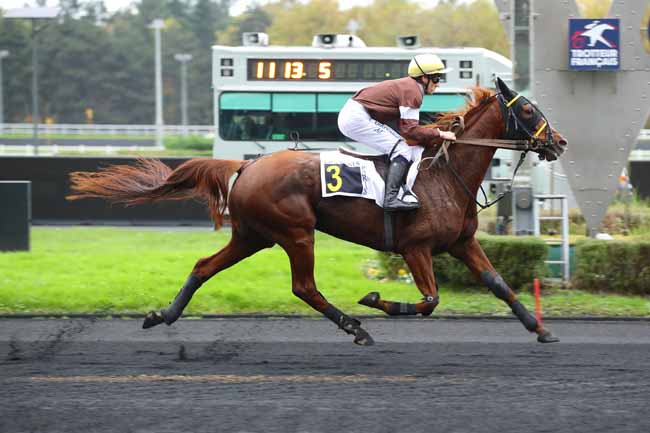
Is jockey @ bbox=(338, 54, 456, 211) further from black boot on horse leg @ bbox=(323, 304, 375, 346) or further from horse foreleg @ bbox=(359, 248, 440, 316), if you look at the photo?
black boot on horse leg @ bbox=(323, 304, 375, 346)

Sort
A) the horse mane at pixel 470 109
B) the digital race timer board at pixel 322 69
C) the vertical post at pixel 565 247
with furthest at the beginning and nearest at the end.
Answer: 1. the digital race timer board at pixel 322 69
2. the vertical post at pixel 565 247
3. the horse mane at pixel 470 109

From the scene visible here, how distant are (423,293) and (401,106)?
140 cm

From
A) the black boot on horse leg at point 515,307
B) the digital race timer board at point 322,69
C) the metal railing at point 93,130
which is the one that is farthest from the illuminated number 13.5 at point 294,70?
the metal railing at point 93,130

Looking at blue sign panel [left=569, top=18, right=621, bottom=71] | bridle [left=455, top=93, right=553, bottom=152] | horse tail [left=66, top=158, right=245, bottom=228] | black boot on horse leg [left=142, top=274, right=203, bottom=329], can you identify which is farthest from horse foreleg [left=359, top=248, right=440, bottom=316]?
blue sign panel [left=569, top=18, right=621, bottom=71]

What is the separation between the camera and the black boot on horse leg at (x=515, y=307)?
25.5 ft

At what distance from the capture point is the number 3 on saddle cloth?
305 inches

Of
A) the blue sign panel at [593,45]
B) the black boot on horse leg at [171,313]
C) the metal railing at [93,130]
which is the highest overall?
the metal railing at [93,130]

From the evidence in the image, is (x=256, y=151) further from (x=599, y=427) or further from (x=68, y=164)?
(x=599, y=427)

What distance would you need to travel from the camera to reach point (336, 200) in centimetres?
780

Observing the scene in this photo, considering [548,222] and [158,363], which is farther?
[548,222]

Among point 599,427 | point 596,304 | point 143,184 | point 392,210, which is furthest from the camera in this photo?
point 596,304

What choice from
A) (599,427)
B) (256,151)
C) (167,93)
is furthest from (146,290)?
(167,93)

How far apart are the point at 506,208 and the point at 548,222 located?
1.83 ft

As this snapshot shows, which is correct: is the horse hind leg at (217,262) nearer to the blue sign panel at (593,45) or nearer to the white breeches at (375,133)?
the white breeches at (375,133)
